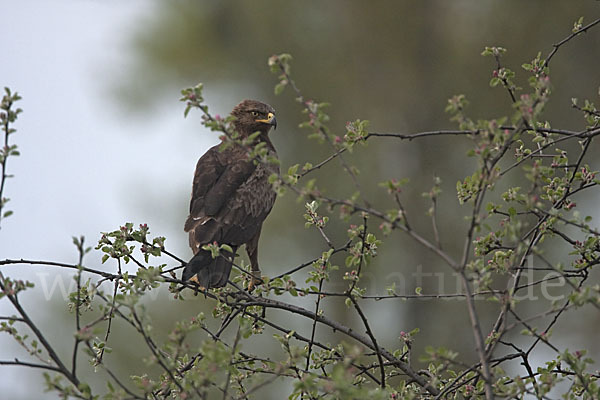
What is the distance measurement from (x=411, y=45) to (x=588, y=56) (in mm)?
3187

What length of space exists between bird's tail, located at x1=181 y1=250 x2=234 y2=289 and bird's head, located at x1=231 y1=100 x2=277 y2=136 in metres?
1.64

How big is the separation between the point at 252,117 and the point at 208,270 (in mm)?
1769

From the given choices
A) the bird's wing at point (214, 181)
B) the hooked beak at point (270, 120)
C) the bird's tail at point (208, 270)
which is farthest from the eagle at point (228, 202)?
the bird's tail at point (208, 270)

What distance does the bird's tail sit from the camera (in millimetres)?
3652

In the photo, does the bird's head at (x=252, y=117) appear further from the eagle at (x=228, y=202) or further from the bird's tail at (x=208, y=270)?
the bird's tail at (x=208, y=270)

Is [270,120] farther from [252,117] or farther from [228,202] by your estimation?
[228,202]

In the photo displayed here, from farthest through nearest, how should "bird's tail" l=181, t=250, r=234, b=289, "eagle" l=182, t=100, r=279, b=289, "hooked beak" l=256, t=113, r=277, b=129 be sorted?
"hooked beak" l=256, t=113, r=277, b=129 < "eagle" l=182, t=100, r=279, b=289 < "bird's tail" l=181, t=250, r=234, b=289

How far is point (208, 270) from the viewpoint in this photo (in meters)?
3.73

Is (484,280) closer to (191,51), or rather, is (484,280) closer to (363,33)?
(363,33)

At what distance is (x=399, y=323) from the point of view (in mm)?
13719

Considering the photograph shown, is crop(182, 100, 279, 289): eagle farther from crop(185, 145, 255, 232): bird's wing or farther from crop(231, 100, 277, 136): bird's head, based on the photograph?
crop(231, 100, 277, 136): bird's head

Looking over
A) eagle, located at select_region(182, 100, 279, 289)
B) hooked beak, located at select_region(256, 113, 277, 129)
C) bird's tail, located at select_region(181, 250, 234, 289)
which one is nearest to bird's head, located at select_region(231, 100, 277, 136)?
hooked beak, located at select_region(256, 113, 277, 129)

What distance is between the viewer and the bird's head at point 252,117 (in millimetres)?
5246

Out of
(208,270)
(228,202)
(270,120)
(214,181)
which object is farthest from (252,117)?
(208,270)
